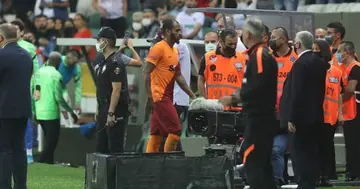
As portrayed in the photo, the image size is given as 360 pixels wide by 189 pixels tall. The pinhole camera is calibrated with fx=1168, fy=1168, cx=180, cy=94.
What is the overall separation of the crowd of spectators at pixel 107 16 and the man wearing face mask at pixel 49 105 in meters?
1.17

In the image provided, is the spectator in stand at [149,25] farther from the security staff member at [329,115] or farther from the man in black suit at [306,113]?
the man in black suit at [306,113]

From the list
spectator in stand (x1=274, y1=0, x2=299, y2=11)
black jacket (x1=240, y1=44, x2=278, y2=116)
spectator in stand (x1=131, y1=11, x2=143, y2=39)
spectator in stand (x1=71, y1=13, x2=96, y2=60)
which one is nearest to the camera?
black jacket (x1=240, y1=44, x2=278, y2=116)

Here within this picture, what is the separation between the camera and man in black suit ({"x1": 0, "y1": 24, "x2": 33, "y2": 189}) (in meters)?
13.8

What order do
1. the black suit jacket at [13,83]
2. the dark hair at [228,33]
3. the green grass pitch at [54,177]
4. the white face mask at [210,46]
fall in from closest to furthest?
the black suit jacket at [13,83]
the dark hair at [228,33]
the green grass pitch at [54,177]
the white face mask at [210,46]

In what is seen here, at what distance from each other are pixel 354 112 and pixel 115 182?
5.02 m

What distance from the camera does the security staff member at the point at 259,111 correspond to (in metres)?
11.9

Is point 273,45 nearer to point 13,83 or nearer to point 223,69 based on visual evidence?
point 223,69

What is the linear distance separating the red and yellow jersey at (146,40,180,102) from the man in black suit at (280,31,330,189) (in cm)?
192

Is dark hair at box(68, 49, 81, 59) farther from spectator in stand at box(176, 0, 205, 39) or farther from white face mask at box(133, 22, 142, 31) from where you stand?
white face mask at box(133, 22, 142, 31)

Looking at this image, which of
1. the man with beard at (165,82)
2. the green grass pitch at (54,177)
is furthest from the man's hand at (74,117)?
the man with beard at (165,82)

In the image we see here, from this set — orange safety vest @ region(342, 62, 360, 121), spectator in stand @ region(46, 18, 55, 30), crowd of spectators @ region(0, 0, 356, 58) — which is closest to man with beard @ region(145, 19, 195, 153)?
orange safety vest @ region(342, 62, 360, 121)

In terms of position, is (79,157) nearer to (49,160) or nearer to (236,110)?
(49,160)

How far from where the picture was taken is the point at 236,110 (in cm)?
1475

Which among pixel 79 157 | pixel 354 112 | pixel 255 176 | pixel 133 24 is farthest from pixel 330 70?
pixel 133 24
